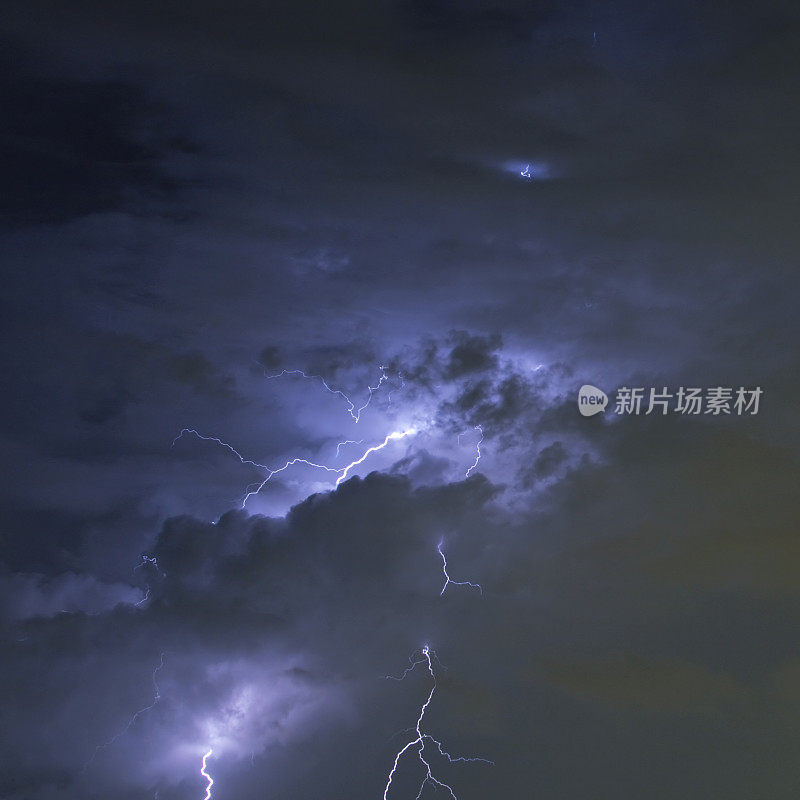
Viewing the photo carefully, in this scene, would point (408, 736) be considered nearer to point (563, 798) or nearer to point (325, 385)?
point (563, 798)

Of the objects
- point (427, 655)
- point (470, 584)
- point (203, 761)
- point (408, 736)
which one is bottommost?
point (203, 761)

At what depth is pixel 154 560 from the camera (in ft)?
34.6

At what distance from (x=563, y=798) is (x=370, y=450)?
14.9 ft

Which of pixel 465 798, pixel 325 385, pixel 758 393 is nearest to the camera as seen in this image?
pixel 758 393

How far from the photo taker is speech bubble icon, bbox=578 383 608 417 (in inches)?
370

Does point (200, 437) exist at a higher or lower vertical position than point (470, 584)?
higher

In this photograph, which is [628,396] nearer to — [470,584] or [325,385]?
[470,584]

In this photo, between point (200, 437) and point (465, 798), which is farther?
point (200, 437)

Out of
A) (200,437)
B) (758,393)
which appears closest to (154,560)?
(200,437)

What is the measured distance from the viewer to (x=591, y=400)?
9492 millimetres

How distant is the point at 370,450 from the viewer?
10547mm

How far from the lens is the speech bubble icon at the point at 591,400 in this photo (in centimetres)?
941

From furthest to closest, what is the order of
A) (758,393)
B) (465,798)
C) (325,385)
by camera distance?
(325,385), (465,798), (758,393)

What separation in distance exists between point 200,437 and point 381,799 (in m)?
4.80
